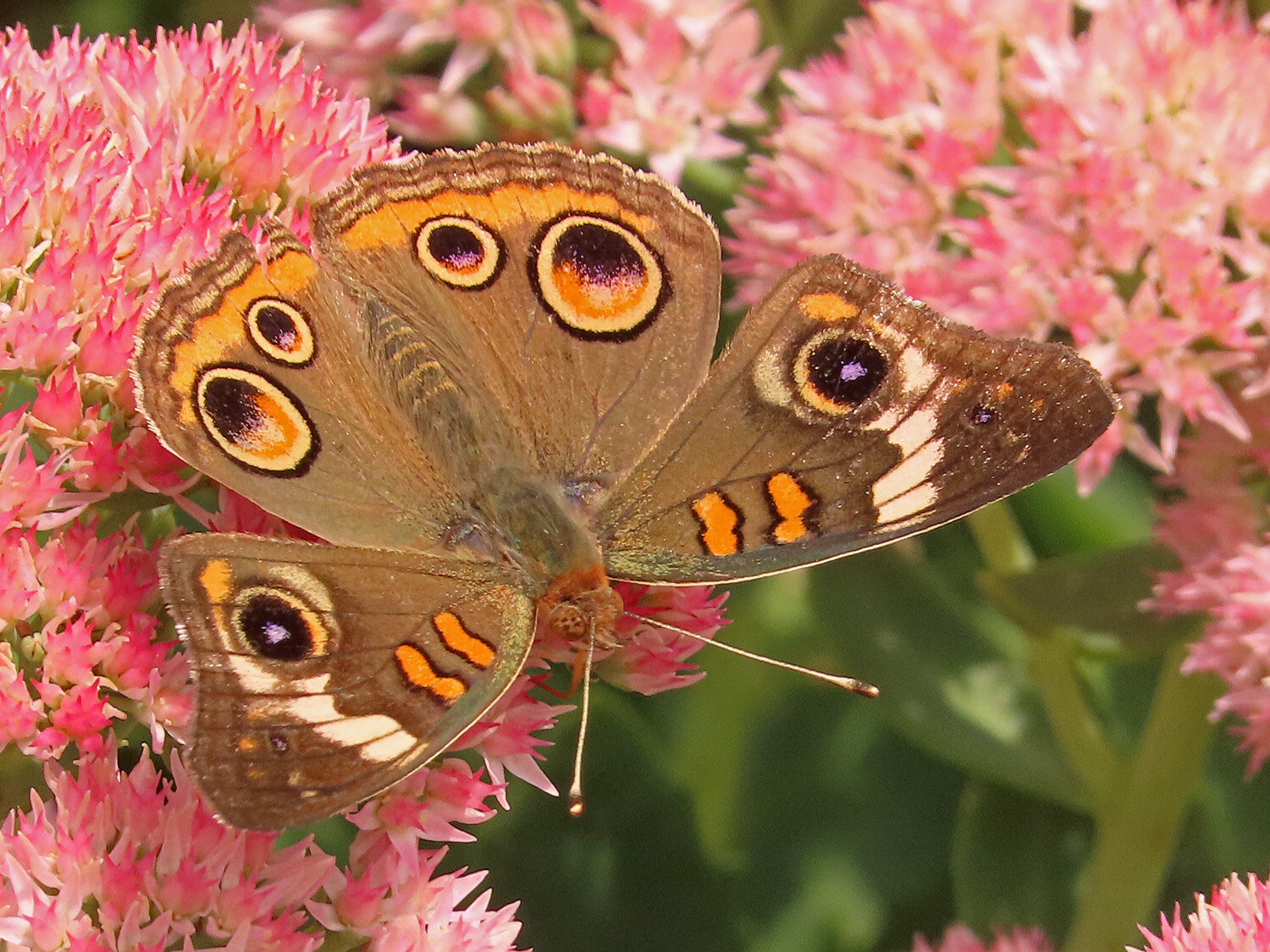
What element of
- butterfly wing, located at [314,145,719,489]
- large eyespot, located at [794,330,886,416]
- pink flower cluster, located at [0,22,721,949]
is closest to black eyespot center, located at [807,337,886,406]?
large eyespot, located at [794,330,886,416]

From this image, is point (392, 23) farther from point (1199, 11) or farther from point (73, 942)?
point (73, 942)

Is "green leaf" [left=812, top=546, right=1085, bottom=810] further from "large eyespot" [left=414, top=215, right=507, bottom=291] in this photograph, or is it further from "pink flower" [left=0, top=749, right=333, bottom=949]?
"pink flower" [left=0, top=749, right=333, bottom=949]

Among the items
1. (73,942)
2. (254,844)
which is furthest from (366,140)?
(73,942)

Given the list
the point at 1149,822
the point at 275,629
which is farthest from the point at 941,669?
the point at 275,629

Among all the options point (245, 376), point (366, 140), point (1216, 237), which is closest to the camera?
point (245, 376)

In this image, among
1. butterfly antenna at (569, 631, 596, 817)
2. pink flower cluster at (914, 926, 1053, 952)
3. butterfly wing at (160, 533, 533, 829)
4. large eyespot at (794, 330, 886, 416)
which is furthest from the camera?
pink flower cluster at (914, 926, 1053, 952)

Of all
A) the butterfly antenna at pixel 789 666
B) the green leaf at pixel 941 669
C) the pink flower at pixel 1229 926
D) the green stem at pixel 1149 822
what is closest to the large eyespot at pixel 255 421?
the butterfly antenna at pixel 789 666
